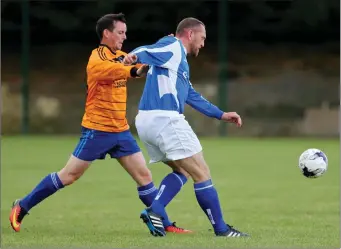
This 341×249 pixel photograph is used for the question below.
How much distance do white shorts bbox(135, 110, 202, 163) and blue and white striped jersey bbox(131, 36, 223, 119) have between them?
7 cm

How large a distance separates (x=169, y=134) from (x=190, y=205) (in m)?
3.16

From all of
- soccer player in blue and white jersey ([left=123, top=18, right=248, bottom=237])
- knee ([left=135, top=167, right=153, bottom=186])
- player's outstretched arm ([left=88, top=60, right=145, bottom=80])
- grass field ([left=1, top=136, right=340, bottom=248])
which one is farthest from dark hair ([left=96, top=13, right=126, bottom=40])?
grass field ([left=1, top=136, right=340, bottom=248])

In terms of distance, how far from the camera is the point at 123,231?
841 cm

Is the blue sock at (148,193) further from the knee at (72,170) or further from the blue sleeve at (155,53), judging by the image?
the blue sleeve at (155,53)

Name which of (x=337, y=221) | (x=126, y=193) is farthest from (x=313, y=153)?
(x=126, y=193)

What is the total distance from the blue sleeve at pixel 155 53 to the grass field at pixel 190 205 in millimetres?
1454

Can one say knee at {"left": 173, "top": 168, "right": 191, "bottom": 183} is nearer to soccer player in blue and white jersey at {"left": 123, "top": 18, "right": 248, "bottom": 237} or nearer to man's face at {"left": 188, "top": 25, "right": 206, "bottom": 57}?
soccer player in blue and white jersey at {"left": 123, "top": 18, "right": 248, "bottom": 237}

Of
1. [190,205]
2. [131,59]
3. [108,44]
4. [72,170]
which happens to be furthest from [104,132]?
[190,205]

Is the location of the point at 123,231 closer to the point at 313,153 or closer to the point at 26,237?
the point at 26,237

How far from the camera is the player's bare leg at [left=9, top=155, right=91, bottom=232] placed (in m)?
8.41

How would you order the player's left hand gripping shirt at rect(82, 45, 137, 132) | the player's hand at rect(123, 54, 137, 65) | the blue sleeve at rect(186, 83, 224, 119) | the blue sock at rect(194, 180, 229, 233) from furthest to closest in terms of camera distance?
the player's left hand gripping shirt at rect(82, 45, 137, 132)
the blue sleeve at rect(186, 83, 224, 119)
the blue sock at rect(194, 180, 229, 233)
the player's hand at rect(123, 54, 137, 65)

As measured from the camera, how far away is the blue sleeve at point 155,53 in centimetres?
764

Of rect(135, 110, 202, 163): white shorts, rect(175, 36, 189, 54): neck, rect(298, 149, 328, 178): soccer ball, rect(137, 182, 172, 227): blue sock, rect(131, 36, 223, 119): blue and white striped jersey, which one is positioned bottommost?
rect(137, 182, 172, 227): blue sock

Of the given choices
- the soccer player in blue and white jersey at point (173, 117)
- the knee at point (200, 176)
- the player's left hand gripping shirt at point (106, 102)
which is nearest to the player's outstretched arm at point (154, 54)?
the soccer player in blue and white jersey at point (173, 117)
